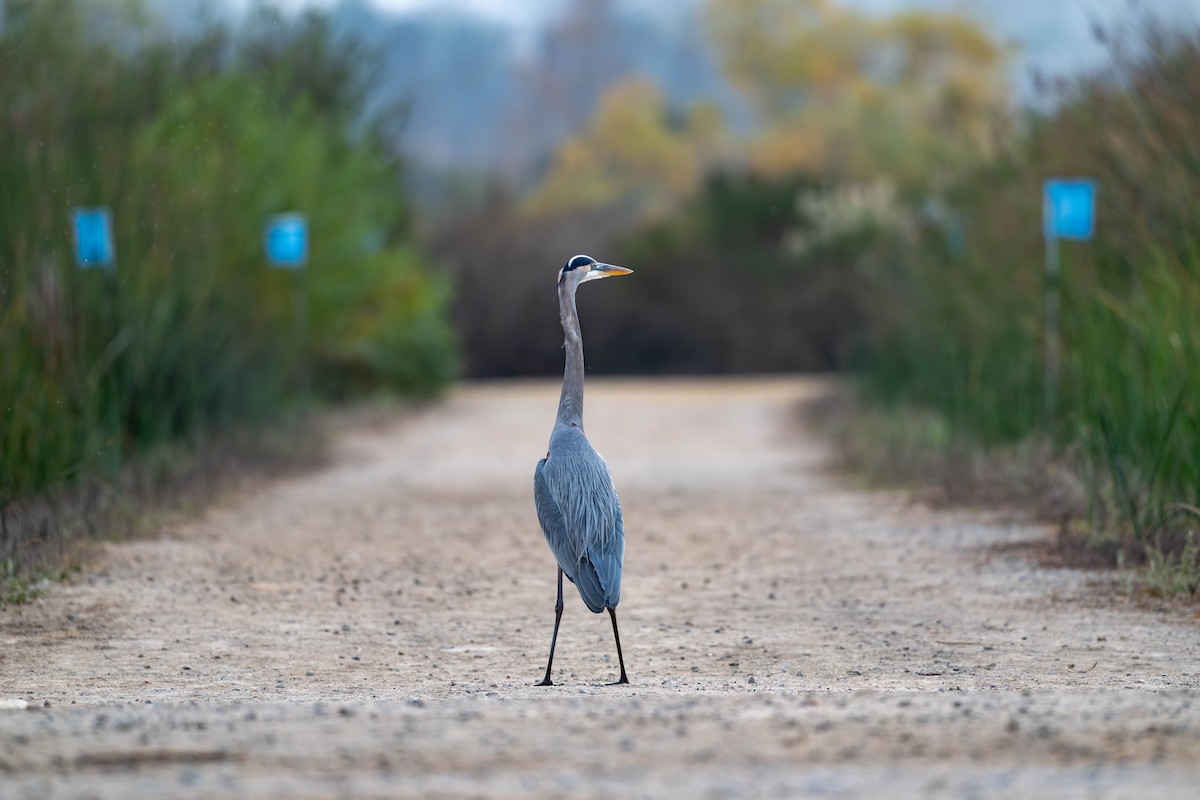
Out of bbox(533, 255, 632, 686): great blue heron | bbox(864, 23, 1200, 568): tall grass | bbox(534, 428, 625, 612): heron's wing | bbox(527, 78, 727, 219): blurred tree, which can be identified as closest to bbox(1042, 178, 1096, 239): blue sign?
bbox(864, 23, 1200, 568): tall grass

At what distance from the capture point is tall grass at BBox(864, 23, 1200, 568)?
31.3ft

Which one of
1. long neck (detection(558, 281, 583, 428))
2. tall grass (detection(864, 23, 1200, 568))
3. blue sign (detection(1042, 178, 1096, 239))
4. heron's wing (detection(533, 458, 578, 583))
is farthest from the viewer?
blue sign (detection(1042, 178, 1096, 239))

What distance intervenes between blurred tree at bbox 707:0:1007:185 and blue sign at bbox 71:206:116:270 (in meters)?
38.7

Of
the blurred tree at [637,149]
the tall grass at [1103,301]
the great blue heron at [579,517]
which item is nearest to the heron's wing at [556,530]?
the great blue heron at [579,517]

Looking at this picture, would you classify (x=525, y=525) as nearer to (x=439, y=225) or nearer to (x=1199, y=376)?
(x=1199, y=376)

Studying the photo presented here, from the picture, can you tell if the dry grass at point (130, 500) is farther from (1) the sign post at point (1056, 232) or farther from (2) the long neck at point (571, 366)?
(1) the sign post at point (1056, 232)

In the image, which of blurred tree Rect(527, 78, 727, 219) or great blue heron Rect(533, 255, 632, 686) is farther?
blurred tree Rect(527, 78, 727, 219)

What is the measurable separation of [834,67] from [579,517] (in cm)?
6334

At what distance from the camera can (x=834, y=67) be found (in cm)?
6850

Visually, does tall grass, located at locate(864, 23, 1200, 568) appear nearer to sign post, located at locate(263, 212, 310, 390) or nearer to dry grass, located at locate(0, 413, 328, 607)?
dry grass, located at locate(0, 413, 328, 607)

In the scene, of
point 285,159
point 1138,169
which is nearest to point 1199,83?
point 1138,169

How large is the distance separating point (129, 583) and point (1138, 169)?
6.42m

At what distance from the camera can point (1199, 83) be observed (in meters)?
11.1

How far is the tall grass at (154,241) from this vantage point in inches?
416
